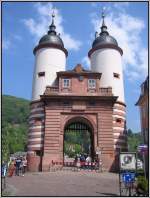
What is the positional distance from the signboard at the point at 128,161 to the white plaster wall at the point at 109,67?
88.9 feet

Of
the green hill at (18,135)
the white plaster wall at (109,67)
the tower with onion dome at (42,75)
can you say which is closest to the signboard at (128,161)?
the tower with onion dome at (42,75)

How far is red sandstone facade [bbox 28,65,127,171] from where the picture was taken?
38.5 metres

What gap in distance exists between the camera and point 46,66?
152 feet

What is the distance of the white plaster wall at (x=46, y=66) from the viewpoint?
149 feet

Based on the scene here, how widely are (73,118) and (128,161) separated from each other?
22264 mm

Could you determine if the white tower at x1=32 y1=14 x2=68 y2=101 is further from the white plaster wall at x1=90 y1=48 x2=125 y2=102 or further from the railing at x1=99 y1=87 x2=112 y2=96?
the railing at x1=99 y1=87 x2=112 y2=96

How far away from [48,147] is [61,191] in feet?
62.8

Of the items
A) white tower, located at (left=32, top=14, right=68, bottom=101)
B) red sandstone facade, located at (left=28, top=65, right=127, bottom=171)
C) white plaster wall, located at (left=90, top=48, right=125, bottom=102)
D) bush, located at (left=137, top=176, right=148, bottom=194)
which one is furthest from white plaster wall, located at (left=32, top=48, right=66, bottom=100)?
bush, located at (left=137, top=176, right=148, bottom=194)

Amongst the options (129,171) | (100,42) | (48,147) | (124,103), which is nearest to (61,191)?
(129,171)

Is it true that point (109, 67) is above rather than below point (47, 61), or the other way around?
below

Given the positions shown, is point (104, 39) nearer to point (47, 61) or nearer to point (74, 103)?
point (47, 61)

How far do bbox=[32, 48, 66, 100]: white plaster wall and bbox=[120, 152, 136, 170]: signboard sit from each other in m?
27.3

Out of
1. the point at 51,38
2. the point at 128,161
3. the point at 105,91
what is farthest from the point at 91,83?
the point at 128,161

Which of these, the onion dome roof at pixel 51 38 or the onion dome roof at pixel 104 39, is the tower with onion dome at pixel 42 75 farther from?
the onion dome roof at pixel 104 39
